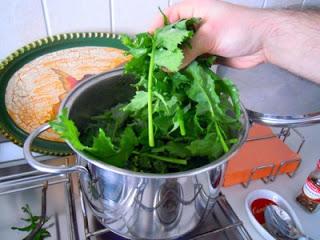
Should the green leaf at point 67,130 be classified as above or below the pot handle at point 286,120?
above

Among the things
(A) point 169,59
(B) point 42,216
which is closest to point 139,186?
(A) point 169,59

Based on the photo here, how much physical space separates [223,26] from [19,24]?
11.9 inches

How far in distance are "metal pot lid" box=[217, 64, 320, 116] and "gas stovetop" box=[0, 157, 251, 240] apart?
253mm

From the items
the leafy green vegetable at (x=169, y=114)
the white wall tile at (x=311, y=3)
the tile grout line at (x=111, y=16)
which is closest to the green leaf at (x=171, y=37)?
the leafy green vegetable at (x=169, y=114)

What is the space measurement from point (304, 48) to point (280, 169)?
10.1 inches

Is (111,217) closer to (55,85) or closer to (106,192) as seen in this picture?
(106,192)

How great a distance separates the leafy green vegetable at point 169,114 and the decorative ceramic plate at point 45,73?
177 mm

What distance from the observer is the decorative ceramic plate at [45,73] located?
1.68ft

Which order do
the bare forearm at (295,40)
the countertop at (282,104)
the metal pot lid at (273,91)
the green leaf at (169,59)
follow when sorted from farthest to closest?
the metal pot lid at (273,91), the countertop at (282,104), the bare forearm at (295,40), the green leaf at (169,59)

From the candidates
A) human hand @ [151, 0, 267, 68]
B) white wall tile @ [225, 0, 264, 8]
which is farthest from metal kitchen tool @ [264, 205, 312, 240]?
white wall tile @ [225, 0, 264, 8]

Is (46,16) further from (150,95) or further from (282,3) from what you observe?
(282,3)

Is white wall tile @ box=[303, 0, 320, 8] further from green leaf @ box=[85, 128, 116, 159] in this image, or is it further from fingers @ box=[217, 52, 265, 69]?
green leaf @ box=[85, 128, 116, 159]

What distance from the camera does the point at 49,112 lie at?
1.89ft

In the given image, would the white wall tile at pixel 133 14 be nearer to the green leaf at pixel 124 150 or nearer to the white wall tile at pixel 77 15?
the white wall tile at pixel 77 15
